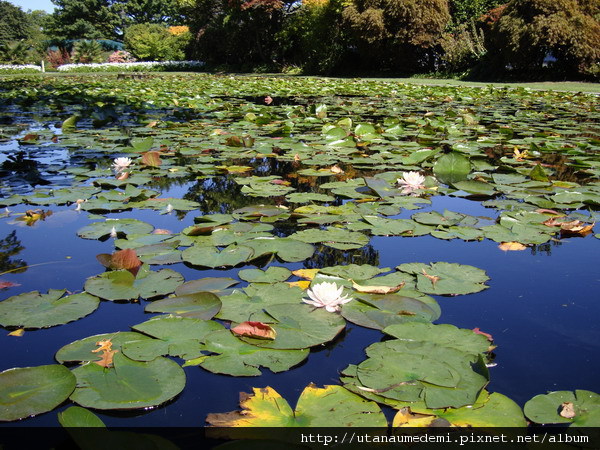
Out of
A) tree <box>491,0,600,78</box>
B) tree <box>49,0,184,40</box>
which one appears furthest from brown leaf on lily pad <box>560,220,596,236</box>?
tree <box>49,0,184,40</box>

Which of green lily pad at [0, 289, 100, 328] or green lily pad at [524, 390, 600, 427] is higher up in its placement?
green lily pad at [0, 289, 100, 328]

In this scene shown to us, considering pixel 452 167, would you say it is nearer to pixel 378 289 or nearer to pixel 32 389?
pixel 378 289

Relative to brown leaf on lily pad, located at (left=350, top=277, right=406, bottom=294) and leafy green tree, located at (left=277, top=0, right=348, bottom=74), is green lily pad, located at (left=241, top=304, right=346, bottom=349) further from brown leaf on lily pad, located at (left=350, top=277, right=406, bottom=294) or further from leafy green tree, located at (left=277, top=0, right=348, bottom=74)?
leafy green tree, located at (left=277, top=0, right=348, bottom=74)

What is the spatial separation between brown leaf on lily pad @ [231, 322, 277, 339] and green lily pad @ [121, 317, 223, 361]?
0.20 feet

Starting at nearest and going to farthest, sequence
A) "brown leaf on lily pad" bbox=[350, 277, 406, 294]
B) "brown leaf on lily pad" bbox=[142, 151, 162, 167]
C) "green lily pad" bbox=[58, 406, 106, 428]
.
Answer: "green lily pad" bbox=[58, 406, 106, 428] < "brown leaf on lily pad" bbox=[350, 277, 406, 294] < "brown leaf on lily pad" bbox=[142, 151, 162, 167]

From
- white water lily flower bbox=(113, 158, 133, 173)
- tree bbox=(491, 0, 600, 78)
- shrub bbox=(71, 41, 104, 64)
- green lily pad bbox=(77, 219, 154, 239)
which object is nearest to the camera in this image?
green lily pad bbox=(77, 219, 154, 239)

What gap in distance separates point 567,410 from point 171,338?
30.8 inches

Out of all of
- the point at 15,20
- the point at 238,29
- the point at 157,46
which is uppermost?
the point at 15,20

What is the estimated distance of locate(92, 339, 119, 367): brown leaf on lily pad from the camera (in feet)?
3.22

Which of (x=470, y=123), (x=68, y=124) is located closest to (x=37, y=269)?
(x=68, y=124)

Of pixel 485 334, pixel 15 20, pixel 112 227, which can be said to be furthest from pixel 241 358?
pixel 15 20

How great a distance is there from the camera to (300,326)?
1137 millimetres

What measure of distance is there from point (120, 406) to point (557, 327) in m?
0.97

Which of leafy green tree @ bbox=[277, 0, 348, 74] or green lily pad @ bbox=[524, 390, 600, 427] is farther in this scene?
leafy green tree @ bbox=[277, 0, 348, 74]
